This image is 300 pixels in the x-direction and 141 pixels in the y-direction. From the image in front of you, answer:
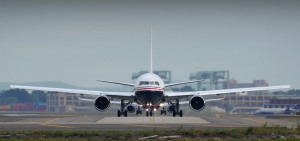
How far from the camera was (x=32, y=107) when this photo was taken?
428 feet

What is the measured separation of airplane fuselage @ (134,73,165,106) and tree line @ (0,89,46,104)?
65.9 m

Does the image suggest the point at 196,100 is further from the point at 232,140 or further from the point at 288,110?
the point at 288,110

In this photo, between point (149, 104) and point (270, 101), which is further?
point (270, 101)

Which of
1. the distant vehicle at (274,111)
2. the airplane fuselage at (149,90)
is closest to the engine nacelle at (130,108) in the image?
the airplane fuselage at (149,90)

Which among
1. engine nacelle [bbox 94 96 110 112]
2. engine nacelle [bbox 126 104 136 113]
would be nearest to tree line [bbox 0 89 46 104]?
engine nacelle [bbox 126 104 136 113]

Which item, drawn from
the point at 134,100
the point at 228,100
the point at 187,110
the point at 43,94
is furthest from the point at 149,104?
the point at 43,94

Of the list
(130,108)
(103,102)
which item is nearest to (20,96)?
(130,108)

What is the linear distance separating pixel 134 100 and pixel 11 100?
70308mm

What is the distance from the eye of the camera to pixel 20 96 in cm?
13388

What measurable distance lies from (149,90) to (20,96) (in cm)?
7922

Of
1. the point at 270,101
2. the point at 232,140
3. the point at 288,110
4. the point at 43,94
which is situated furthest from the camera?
the point at 43,94

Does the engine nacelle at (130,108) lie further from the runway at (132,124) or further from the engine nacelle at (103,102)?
the runway at (132,124)

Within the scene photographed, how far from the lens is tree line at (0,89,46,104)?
127938 millimetres

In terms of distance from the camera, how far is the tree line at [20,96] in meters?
128
